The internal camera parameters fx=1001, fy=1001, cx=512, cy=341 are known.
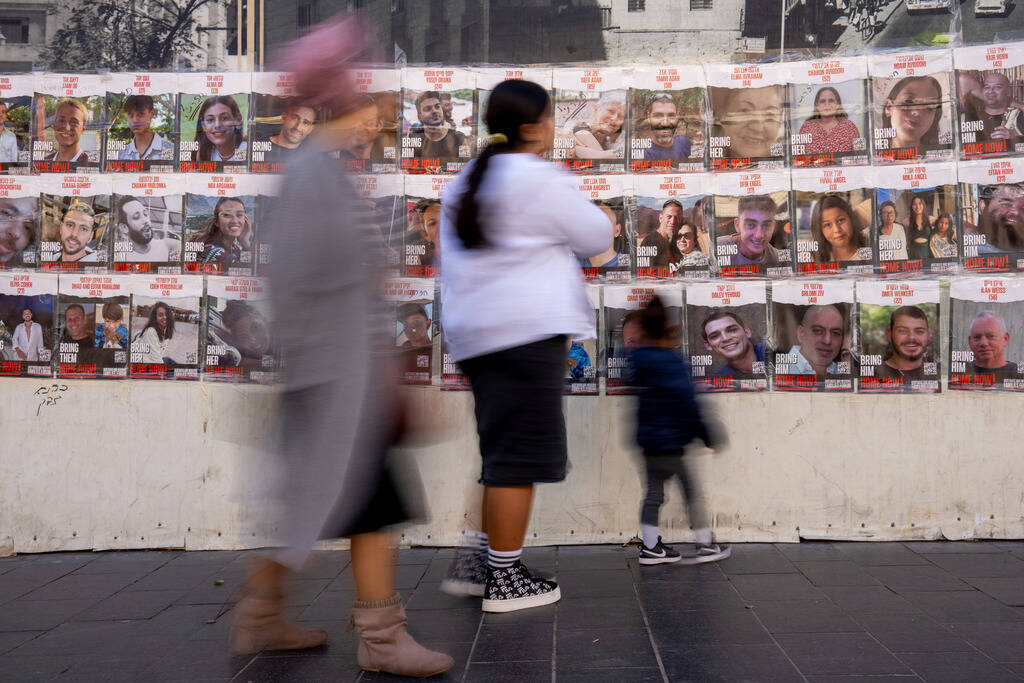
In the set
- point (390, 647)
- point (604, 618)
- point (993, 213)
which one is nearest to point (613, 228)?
point (993, 213)

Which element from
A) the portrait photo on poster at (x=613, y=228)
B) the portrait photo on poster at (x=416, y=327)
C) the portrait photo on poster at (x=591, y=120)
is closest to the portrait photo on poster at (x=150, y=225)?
the portrait photo on poster at (x=416, y=327)

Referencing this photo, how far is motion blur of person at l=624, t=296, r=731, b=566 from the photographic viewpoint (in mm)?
4363

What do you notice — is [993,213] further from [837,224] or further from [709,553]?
[709,553]

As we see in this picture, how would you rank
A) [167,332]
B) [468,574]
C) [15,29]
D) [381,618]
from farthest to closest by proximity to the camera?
[15,29], [167,332], [468,574], [381,618]

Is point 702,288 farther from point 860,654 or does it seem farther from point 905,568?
point 860,654

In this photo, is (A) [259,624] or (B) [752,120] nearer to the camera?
(A) [259,624]

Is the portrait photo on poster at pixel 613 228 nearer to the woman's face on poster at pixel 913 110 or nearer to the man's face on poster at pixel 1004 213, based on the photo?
the woman's face on poster at pixel 913 110

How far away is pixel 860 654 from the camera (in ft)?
10.1

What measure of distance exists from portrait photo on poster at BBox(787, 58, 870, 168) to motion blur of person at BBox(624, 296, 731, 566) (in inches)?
44.9

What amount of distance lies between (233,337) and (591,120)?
206 centimetres

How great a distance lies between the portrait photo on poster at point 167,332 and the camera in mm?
4922

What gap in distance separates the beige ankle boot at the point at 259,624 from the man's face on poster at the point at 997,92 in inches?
154

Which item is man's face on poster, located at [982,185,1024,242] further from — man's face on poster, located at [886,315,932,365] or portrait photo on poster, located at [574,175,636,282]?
portrait photo on poster, located at [574,175,636,282]

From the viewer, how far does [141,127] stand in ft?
16.4
